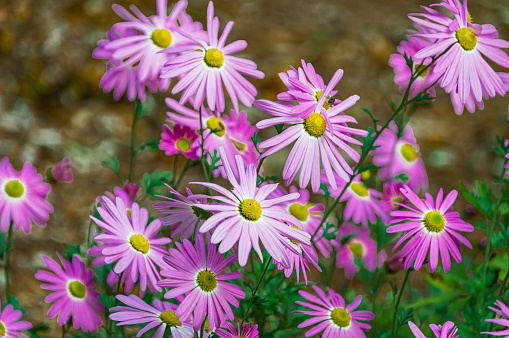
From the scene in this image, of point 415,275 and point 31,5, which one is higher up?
point 31,5

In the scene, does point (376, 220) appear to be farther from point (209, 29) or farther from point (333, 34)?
point (333, 34)

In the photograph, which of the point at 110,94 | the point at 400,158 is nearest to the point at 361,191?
the point at 400,158

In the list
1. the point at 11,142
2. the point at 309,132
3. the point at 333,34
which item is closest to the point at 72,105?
the point at 11,142

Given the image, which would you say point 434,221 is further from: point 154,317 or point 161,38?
point 161,38

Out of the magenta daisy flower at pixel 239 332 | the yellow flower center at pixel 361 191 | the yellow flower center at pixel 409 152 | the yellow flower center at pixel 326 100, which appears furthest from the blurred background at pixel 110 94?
the yellow flower center at pixel 326 100

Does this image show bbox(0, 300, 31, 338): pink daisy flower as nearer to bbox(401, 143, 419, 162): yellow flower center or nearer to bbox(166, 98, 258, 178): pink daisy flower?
bbox(166, 98, 258, 178): pink daisy flower

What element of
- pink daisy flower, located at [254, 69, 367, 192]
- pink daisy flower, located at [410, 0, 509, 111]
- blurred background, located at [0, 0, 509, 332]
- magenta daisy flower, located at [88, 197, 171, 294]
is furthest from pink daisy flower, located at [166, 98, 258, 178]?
blurred background, located at [0, 0, 509, 332]
